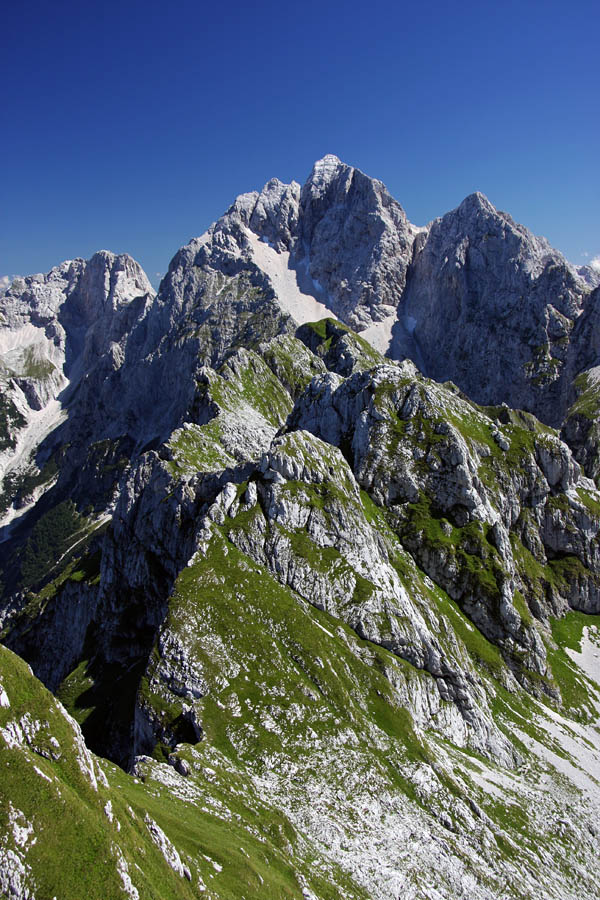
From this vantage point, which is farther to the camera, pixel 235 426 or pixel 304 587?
pixel 235 426

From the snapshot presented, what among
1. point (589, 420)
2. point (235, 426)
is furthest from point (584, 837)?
point (589, 420)

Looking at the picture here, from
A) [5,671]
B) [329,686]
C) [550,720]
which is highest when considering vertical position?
[550,720]

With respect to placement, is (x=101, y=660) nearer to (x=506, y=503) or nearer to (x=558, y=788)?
(x=558, y=788)

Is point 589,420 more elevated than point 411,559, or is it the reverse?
point 589,420

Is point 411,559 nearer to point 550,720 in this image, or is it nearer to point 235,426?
point 550,720

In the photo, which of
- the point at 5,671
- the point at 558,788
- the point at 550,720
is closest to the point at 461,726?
the point at 558,788

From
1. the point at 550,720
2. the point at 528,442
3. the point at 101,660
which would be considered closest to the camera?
the point at 550,720

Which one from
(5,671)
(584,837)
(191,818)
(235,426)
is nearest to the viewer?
(5,671)

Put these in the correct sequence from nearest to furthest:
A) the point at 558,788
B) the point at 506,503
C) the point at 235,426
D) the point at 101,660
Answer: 1. the point at 558,788
2. the point at 101,660
3. the point at 506,503
4. the point at 235,426

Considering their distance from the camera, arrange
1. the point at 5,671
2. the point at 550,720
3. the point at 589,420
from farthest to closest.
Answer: the point at 589,420
the point at 550,720
the point at 5,671
